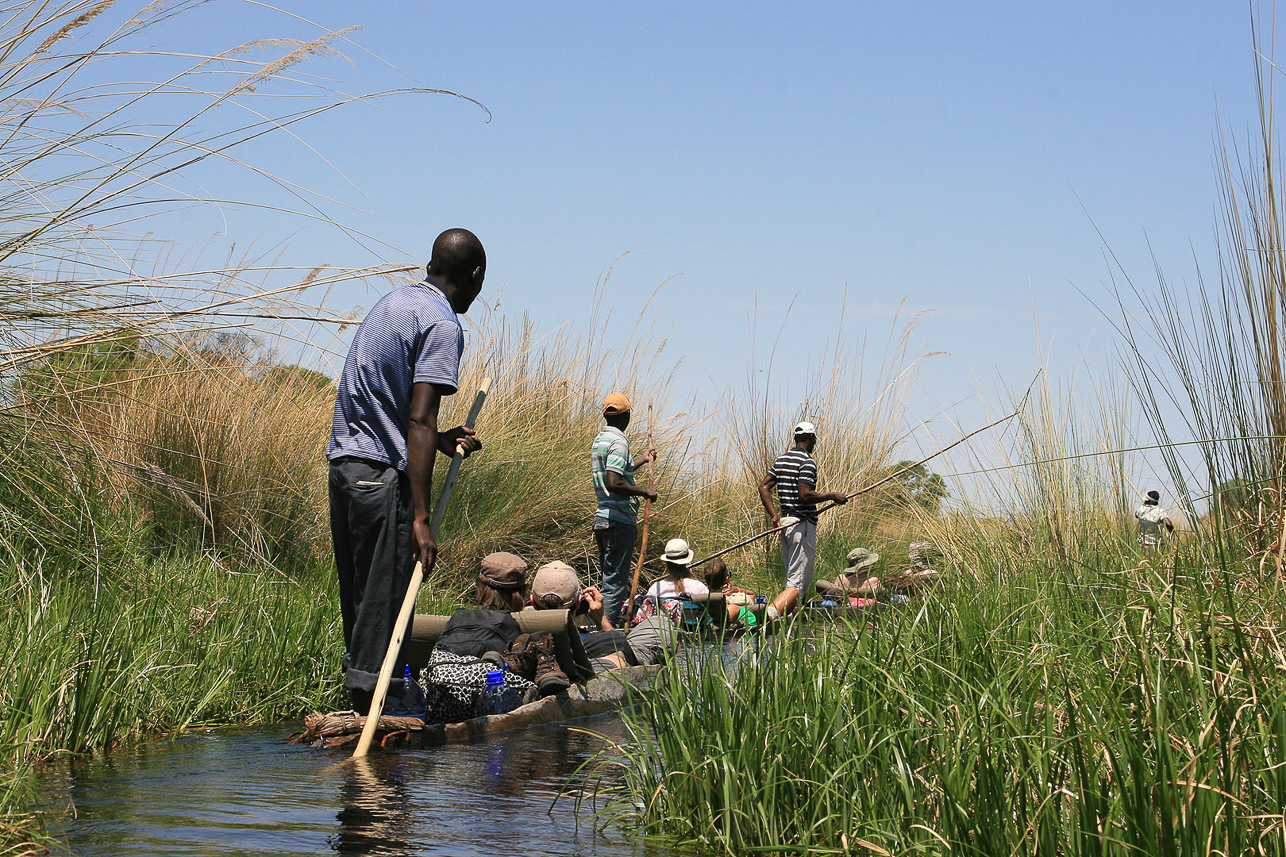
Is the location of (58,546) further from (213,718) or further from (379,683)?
(379,683)

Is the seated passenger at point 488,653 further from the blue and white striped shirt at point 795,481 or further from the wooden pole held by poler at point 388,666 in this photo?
the blue and white striped shirt at point 795,481

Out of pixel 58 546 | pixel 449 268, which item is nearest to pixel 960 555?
pixel 449 268

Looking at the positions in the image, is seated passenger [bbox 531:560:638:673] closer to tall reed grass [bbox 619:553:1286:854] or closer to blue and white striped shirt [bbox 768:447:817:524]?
tall reed grass [bbox 619:553:1286:854]

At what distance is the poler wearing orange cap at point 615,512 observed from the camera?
9820 mm

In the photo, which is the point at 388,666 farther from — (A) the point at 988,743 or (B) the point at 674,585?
(B) the point at 674,585

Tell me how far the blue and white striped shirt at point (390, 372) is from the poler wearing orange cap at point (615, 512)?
4.53 metres

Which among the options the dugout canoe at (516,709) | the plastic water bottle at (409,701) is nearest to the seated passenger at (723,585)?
the dugout canoe at (516,709)

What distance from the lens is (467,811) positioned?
13.9 feet

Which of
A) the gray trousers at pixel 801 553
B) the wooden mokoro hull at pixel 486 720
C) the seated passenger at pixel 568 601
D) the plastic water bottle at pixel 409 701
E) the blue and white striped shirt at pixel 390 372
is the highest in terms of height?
the blue and white striped shirt at pixel 390 372

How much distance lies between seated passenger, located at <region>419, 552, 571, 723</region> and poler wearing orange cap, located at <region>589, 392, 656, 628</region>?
2.78 m

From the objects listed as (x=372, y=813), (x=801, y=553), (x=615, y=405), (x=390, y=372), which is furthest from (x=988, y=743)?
(x=801, y=553)

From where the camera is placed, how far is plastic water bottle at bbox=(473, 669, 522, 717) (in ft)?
20.1

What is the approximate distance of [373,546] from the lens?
211 inches

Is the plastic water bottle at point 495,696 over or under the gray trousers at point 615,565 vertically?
under
